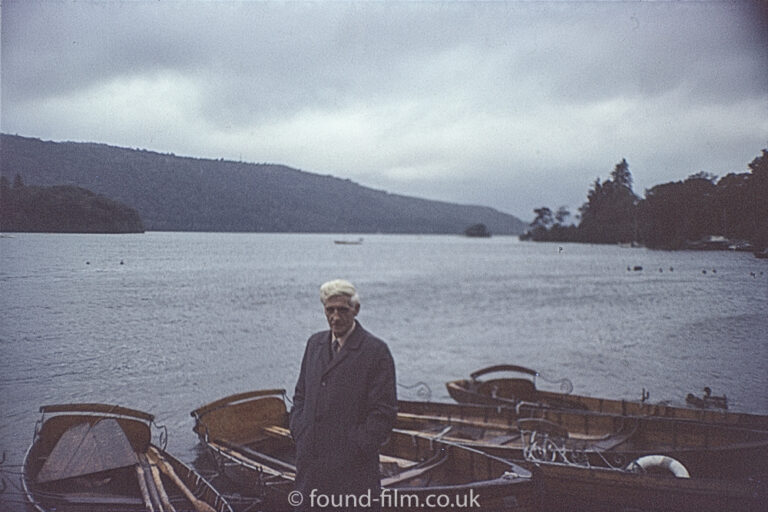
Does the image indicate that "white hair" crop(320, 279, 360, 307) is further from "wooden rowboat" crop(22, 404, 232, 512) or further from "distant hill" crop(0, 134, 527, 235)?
"distant hill" crop(0, 134, 527, 235)

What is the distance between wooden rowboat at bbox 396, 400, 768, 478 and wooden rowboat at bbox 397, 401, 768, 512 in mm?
14

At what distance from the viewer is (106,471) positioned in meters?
7.11

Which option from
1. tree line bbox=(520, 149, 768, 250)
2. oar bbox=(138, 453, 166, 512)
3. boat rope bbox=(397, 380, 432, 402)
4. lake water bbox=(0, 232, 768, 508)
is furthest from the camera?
boat rope bbox=(397, 380, 432, 402)

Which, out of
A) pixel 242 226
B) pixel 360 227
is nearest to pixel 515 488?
pixel 242 226

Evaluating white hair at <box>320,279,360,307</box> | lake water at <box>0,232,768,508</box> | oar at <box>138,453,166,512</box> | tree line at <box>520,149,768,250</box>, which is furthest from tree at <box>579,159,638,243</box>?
white hair at <box>320,279,360,307</box>

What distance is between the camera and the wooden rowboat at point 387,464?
6.09 metres

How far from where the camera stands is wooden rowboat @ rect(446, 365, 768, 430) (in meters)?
9.76

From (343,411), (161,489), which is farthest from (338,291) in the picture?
(161,489)

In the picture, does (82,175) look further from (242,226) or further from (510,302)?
(510,302)

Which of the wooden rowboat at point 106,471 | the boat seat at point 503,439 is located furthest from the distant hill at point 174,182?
the boat seat at point 503,439

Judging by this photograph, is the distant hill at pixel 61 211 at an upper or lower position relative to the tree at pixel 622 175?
lower

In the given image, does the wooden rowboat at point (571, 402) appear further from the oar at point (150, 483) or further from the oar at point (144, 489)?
the oar at point (144, 489)

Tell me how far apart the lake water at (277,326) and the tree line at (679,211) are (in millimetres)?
485

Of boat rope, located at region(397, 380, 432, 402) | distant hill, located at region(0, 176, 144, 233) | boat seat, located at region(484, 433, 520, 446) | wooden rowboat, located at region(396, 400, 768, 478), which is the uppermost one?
distant hill, located at region(0, 176, 144, 233)
